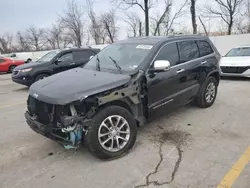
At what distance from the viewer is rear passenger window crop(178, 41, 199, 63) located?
15.3 ft

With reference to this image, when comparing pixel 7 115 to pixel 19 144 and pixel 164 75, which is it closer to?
pixel 19 144

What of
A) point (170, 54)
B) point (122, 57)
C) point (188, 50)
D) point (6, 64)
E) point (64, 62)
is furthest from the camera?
point (6, 64)

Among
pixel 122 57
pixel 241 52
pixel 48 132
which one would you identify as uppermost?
pixel 122 57

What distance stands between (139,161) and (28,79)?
6.99 metres

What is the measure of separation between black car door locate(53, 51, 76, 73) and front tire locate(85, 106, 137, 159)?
6674 millimetres

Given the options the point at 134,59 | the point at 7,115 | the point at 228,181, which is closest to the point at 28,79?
the point at 7,115

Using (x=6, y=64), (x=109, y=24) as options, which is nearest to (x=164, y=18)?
(x=109, y=24)

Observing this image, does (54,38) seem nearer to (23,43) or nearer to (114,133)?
(23,43)

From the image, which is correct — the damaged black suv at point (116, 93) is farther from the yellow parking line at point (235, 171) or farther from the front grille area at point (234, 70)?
the front grille area at point (234, 70)

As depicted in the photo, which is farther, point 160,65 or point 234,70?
point 234,70

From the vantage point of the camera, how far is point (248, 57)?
9.59m

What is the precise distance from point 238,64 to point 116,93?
782 cm

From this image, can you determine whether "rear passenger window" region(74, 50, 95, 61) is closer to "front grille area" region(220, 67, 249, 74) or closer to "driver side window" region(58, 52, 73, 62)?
"driver side window" region(58, 52, 73, 62)

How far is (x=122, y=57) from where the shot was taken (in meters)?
4.27
